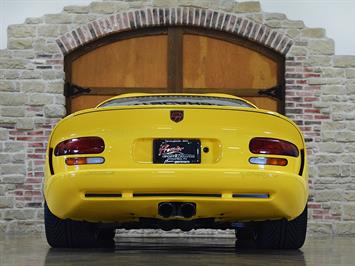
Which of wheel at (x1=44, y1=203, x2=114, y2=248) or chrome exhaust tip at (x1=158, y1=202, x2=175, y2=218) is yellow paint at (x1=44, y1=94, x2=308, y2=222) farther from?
wheel at (x1=44, y1=203, x2=114, y2=248)

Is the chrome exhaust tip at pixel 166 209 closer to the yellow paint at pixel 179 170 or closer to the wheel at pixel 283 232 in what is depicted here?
the yellow paint at pixel 179 170

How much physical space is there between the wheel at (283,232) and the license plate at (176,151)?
1025 mm

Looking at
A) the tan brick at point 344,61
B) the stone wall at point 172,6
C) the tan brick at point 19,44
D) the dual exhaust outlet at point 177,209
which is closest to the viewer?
the dual exhaust outlet at point 177,209

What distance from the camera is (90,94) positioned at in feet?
33.8

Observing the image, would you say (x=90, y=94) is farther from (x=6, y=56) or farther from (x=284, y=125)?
(x=284, y=125)

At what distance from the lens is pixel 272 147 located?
4.57 metres

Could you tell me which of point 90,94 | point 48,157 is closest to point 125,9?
point 90,94

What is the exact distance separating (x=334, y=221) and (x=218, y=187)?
6.05m

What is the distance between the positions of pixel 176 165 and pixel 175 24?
621 cm

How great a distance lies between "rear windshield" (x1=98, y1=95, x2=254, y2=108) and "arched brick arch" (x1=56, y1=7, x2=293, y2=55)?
5.00 meters

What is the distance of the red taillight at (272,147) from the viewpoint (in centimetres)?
454

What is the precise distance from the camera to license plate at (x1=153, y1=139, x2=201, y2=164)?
14.6ft

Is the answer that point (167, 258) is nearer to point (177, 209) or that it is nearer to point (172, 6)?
point (177, 209)

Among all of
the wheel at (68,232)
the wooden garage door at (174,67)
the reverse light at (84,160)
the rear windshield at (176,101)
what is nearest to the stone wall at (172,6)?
the wooden garage door at (174,67)
